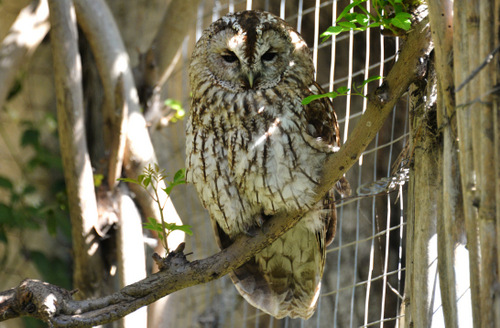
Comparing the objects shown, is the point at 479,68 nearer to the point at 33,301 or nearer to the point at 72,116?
the point at 33,301

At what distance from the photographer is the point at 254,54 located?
71.9 inches

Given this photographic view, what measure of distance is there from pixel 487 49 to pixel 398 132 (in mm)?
1834

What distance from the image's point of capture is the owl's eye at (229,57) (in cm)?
190

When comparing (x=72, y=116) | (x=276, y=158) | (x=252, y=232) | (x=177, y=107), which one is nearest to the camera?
(x=276, y=158)

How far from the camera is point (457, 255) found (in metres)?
1.17

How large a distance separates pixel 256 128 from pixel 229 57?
0.92 feet

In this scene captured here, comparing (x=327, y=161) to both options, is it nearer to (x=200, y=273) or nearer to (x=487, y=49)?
(x=200, y=273)

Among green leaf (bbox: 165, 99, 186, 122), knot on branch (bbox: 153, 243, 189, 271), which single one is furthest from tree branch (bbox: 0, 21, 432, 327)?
green leaf (bbox: 165, 99, 186, 122)

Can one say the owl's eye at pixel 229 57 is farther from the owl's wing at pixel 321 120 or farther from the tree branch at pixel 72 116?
the tree branch at pixel 72 116

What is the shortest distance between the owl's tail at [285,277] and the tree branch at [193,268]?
340mm

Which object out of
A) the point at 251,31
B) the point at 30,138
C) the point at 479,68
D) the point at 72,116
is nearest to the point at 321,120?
the point at 251,31

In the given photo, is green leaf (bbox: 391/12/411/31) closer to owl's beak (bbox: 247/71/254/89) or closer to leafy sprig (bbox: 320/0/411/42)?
leafy sprig (bbox: 320/0/411/42)

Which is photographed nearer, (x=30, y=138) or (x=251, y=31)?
(x=251, y=31)

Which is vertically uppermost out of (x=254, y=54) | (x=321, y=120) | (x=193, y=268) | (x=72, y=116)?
(x=72, y=116)
